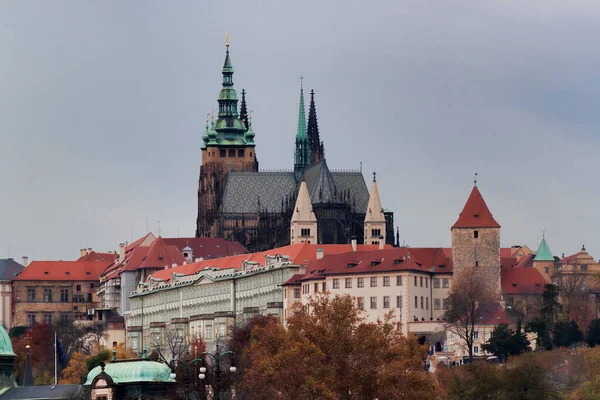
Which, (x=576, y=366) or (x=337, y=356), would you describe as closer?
(x=337, y=356)

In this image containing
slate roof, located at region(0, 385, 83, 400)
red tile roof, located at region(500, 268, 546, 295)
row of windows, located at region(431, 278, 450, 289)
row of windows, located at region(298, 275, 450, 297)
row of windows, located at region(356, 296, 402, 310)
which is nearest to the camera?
slate roof, located at region(0, 385, 83, 400)

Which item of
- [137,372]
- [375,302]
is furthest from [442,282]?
[137,372]

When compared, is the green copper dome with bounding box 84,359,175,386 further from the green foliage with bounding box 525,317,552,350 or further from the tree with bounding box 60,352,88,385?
the green foliage with bounding box 525,317,552,350

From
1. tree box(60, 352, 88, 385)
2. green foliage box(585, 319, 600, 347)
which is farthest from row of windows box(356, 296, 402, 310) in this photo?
tree box(60, 352, 88, 385)

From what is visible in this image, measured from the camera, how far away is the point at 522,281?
186 meters

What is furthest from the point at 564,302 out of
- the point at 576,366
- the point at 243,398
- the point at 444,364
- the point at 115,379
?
the point at 115,379

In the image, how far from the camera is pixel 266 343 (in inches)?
4609

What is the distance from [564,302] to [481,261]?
9.00 meters

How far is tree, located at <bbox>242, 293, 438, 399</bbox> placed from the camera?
108250mm

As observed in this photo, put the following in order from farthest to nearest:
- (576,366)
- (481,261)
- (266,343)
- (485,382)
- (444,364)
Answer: (481,261), (444,364), (576,366), (485,382), (266,343)

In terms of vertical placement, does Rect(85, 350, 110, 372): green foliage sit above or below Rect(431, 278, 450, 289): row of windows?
below

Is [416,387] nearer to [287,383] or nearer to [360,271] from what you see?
[287,383]

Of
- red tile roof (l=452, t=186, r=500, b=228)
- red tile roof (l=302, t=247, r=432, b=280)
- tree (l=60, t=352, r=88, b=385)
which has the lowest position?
tree (l=60, t=352, r=88, b=385)

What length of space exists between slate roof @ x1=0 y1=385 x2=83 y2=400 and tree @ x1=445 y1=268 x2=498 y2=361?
200ft
